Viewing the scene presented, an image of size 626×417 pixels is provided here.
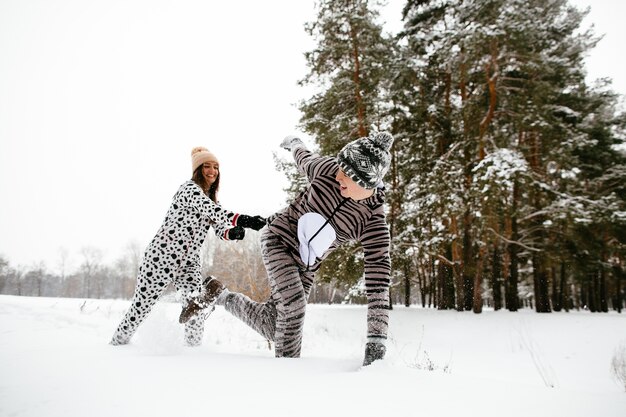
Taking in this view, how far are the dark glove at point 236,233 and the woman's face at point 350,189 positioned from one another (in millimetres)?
797

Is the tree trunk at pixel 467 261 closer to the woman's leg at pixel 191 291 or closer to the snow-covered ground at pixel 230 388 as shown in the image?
the woman's leg at pixel 191 291

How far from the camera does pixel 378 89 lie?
42.0 feet

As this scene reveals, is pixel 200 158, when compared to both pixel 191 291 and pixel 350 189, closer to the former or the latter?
pixel 191 291

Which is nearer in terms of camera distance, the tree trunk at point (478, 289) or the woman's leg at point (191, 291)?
the woman's leg at point (191, 291)

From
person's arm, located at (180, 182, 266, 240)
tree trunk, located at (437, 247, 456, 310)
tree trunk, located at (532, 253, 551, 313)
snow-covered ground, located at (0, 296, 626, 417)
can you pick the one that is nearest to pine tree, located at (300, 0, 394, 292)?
tree trunk, located at (437, 247, 456, 310)

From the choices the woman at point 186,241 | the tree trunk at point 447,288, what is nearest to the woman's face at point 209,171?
the woman at point 186,241

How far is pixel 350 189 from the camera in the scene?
2078 mm

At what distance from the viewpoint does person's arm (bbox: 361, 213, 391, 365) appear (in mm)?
1959

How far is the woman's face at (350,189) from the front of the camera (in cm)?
205

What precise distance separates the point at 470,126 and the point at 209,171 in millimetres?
10814

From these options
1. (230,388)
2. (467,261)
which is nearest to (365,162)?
(230,388)

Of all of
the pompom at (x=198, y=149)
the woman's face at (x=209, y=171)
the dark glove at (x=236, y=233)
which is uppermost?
the pompom at (x=198, y=149)

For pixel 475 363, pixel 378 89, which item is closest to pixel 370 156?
pixel 475 363

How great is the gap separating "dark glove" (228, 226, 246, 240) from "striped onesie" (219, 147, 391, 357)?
0.66 ft
